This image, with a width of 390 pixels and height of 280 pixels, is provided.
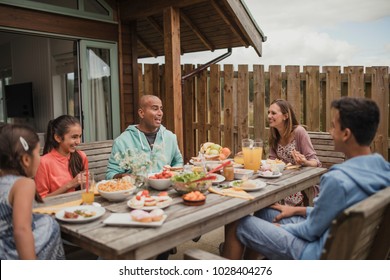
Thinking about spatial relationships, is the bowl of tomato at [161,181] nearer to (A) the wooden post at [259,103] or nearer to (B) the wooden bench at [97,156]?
(B) the wooden bench at [97,156]

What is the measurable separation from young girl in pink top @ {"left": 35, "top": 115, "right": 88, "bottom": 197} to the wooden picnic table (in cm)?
48

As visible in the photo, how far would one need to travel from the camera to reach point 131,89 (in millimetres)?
6707

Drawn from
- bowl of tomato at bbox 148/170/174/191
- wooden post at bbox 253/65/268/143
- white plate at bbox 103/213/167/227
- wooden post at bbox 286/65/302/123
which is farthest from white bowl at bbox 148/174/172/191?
wooden post at bbox 253/65/268/143

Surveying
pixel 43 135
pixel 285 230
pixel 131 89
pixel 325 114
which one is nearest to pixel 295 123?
pixel 285 230

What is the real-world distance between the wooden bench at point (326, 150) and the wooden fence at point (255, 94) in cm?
124

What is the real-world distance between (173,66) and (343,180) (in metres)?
4.00

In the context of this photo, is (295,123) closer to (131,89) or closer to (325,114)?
(325,114)

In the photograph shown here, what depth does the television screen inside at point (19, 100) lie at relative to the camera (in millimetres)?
9180

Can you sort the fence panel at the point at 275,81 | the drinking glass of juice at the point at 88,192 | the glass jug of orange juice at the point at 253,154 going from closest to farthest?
the drinking glass of juice at the point at 88,192
the glass jug of orange juice at the point at 253,154
the fence panel at the point at 275,81

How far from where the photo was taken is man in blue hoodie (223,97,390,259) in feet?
5.50

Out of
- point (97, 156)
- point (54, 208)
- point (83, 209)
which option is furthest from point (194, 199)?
A: point (97, 156)

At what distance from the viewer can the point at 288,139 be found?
3572 mm

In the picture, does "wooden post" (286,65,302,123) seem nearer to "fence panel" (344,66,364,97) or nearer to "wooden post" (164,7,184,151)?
"fence panel" (344,66,364,97)

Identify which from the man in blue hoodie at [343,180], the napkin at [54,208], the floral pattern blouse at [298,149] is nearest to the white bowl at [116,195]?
the napkin at [54,208]
